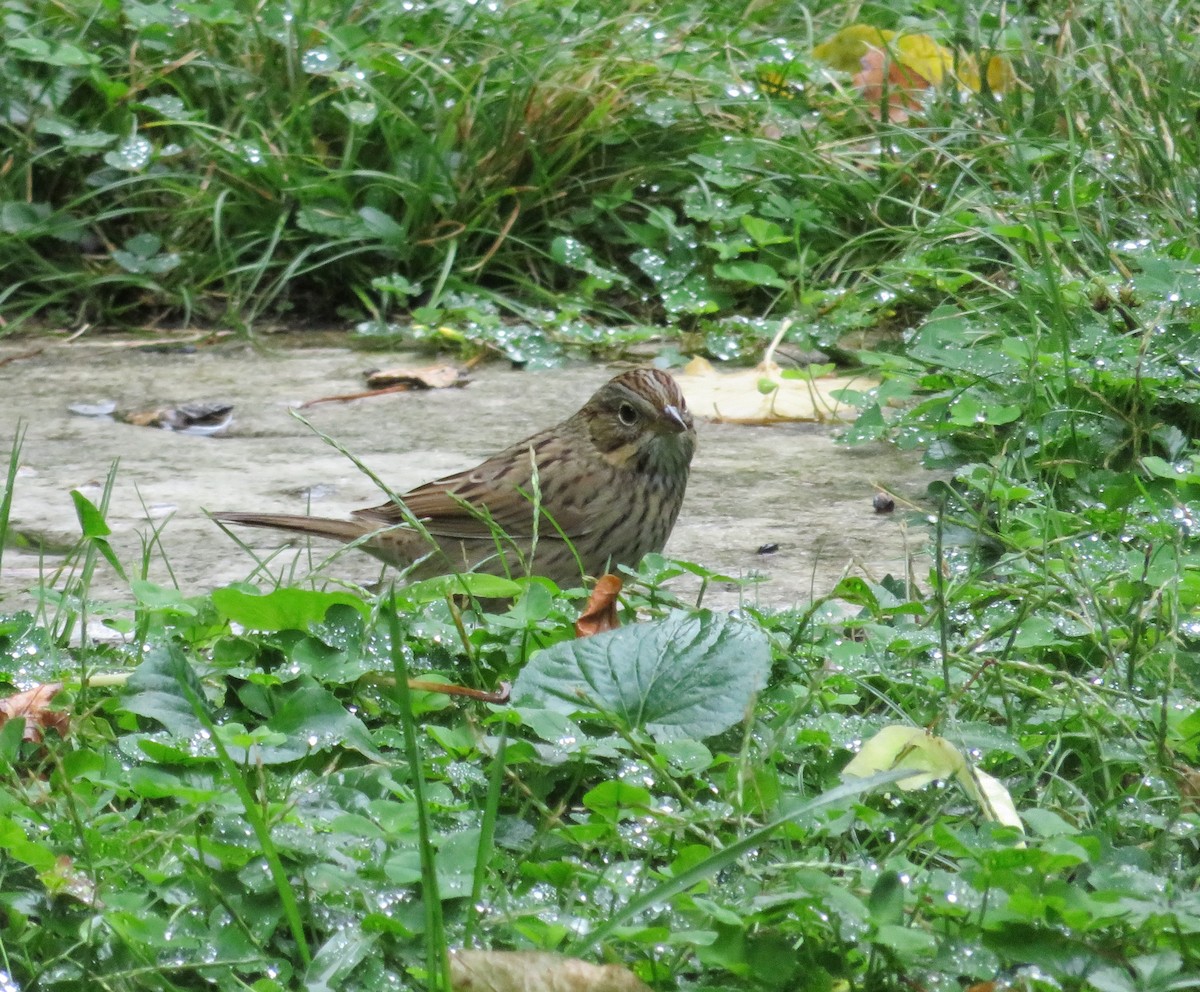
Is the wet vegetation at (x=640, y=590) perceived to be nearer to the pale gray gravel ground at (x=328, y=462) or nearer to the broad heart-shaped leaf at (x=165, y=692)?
the broad heart-shaped leaf at (x=165, y=692)

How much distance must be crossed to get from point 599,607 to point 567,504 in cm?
132

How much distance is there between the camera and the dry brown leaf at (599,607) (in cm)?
288

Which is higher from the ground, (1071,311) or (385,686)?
(1071,311)

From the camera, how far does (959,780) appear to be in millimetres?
2400

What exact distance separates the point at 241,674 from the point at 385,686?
0.76 feet

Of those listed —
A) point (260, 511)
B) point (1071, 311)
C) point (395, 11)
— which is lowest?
point (260, 511)

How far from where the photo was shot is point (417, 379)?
570 centimetres

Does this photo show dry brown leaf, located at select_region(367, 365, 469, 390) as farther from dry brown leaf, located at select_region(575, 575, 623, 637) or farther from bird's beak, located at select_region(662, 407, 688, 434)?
dry brown leaf, located at select_region(575, 575, 623, 637)

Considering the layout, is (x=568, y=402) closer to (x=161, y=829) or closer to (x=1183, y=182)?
(x=1183, y=182)

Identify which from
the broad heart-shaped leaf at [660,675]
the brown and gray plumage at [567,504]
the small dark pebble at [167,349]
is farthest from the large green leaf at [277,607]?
the small dark pebble at [167,349]

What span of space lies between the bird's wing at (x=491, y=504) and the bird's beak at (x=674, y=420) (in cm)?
29

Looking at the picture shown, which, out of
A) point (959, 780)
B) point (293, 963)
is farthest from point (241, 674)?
point (959, 780)

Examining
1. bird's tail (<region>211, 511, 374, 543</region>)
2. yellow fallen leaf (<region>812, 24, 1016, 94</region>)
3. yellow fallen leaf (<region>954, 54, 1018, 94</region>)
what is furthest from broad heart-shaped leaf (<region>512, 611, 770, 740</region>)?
yellow fallen leaf (<region>954, 54, 1018, 94</region>)

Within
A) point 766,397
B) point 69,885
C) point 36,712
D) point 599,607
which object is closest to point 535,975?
point 69,885
